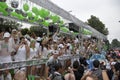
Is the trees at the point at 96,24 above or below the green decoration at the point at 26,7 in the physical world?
above

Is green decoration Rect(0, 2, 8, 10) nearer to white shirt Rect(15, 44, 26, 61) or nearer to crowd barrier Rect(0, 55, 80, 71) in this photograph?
white shirt Rect(15, 44, 26, 61)

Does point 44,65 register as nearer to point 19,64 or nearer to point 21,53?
point 21,53

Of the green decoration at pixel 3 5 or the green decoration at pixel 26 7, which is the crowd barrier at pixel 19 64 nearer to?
the green decoration at pixel 3 5

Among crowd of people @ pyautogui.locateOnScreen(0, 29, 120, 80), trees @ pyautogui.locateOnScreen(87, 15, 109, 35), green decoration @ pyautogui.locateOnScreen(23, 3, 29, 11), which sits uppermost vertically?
trees @ pyautogui.locateOnScreen(87, 15, 109, 35)

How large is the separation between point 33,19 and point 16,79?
454 inches

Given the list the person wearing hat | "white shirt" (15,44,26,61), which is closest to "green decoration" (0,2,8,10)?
→ "white shirt" (15,44,26,61)

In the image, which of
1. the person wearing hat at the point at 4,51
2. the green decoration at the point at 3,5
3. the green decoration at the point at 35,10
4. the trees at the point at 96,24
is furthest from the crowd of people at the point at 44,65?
the trees at the point at 96,24

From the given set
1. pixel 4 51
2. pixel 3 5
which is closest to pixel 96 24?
pixel 3 5

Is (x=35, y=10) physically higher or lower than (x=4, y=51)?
A: higher

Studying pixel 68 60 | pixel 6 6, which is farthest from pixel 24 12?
pixel 68 60

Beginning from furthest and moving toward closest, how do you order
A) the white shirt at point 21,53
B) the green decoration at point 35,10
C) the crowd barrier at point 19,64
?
1. the green decoration at point 35,10
2. the white shirt at point 21,53
3. the crowd barrier at point 19,64

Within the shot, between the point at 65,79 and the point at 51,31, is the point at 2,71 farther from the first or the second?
the point at 51,31

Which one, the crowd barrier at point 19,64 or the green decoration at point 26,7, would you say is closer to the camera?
the crowd barrier at point 19,64

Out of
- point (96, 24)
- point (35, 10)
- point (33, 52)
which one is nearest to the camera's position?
point (33, 52)
